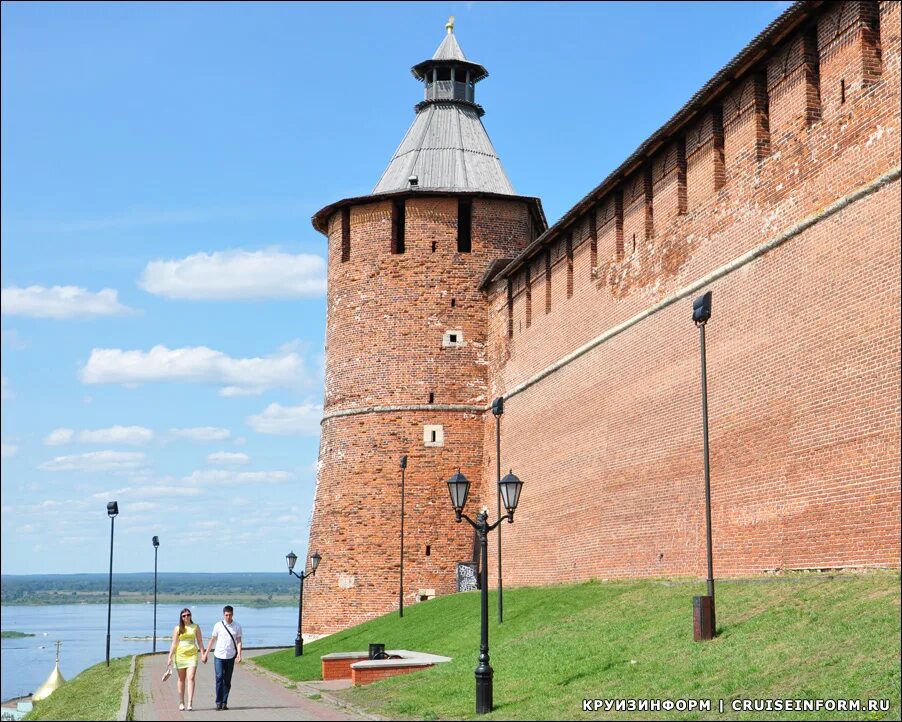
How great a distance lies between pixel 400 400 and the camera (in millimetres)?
30031

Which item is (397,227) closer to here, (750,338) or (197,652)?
(750,338)

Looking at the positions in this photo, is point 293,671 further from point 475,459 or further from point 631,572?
point 475,459

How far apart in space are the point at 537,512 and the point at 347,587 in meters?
6.02

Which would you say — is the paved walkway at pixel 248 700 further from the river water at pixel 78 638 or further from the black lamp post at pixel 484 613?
the river water at pixel 78 638

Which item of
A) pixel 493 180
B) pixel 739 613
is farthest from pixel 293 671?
pixel 493 180

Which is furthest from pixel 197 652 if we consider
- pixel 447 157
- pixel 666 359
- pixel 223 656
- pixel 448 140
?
pixel 448 140

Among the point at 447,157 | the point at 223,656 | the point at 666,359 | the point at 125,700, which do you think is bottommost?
the point at 125,700

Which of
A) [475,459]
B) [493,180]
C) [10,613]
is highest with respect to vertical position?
[493,180]

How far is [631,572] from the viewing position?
2041 centimetres

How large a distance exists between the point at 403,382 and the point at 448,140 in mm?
6953

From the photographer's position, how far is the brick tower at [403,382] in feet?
96.8

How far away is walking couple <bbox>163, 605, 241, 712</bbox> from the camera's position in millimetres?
13727

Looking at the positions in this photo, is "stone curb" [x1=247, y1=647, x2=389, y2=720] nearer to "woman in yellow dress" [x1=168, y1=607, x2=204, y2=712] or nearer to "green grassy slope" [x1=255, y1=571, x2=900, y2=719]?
"green grassy slope" [x1=255, y1=571, x2=900, y2=719]

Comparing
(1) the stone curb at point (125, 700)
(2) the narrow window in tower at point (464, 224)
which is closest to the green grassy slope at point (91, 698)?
(1) the stone curb at point (125, 700)
